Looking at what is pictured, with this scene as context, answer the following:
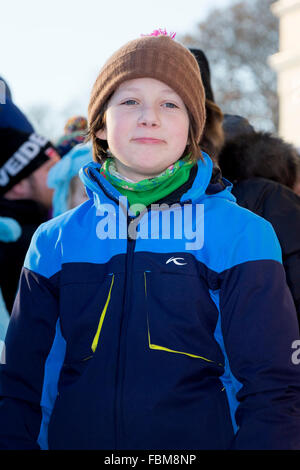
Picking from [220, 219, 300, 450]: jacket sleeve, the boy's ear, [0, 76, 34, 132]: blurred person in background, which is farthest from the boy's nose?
[0, 76, 34, 132]: blurred person in background

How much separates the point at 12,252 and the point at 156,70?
5.81 feet

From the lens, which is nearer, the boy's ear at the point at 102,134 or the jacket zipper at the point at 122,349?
the jacket zipper at the point at 122,349

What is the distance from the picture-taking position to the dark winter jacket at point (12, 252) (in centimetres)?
319

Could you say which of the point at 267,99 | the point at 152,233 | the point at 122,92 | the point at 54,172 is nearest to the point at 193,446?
the point at 152,233

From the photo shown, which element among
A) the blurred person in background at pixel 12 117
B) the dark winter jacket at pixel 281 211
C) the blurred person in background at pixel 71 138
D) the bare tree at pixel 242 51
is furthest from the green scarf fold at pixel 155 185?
the bare tree at pixel 242 51

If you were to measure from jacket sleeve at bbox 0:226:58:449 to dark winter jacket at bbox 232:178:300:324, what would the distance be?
0.96 m

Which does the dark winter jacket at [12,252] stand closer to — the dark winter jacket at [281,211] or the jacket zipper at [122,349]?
the dark winter jacket at [281,211]

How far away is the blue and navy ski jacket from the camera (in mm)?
1464

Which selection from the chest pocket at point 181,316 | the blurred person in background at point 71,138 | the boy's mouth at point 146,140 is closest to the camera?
the chest pocket at point 181,316

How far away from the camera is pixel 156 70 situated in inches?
71.4

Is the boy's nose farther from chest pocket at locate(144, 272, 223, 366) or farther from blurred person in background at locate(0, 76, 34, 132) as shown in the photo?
blurred person in background at locate(0, 76, 34, 132)

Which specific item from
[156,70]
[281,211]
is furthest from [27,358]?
[281,211]

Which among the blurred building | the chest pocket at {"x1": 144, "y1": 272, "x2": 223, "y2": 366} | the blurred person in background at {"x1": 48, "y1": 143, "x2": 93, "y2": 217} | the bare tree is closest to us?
the chest pocket at {"x1": 144, "y1": 272, "x2": 223, "y2": 366}

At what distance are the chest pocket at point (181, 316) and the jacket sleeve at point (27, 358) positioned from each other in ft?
1.13
